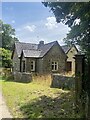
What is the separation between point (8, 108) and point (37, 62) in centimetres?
2140

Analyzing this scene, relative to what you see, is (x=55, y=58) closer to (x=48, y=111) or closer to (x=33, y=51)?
(x=33, y=51)

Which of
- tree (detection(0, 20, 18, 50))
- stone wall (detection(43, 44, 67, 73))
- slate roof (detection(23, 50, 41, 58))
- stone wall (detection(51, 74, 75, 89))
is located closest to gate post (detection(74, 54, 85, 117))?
stone wall (detection(51, 74, 75, 89))

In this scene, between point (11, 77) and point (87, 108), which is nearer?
point (87, 108)

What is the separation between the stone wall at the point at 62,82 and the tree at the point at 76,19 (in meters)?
4.79

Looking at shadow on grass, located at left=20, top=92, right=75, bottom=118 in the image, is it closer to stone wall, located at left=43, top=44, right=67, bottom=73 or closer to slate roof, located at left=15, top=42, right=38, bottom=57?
stone wall, located at left=43, top=44, right=67, bottom=73

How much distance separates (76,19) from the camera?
10.4 m

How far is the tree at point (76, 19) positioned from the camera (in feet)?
30.2

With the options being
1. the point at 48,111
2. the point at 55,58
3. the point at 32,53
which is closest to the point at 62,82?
the point at 48,111

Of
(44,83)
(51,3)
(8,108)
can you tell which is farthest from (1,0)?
(44,83)

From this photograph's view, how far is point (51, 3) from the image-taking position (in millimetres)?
10594

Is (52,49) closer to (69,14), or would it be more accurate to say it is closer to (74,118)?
(69,14)

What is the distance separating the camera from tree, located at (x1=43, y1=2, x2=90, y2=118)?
9.20 m

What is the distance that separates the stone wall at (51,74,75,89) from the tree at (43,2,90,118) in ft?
15.7

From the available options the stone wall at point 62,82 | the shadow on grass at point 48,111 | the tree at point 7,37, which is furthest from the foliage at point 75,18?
the tree at point 7,37
